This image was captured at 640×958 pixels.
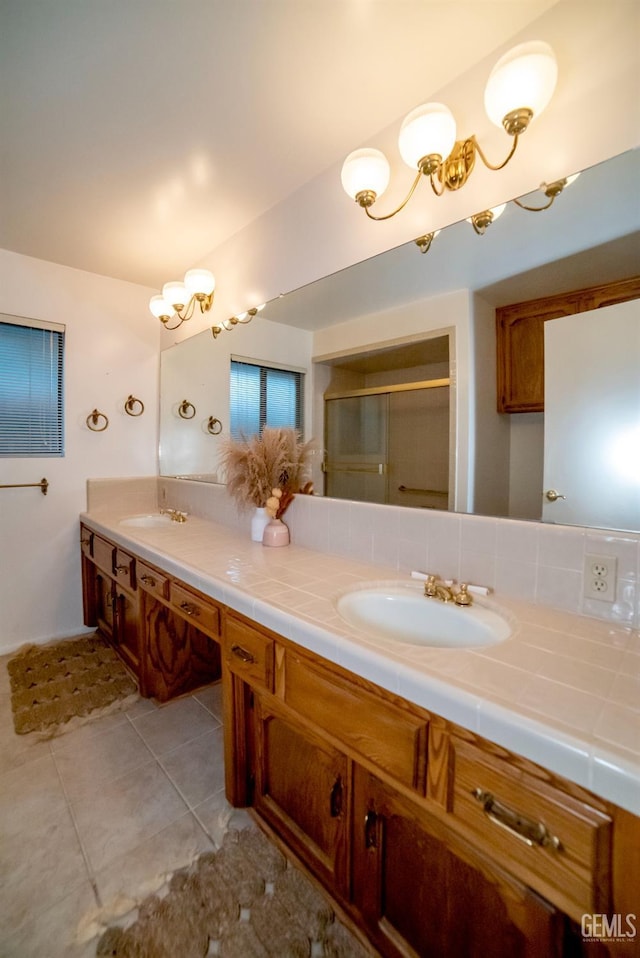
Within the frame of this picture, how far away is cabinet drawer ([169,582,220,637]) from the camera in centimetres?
125

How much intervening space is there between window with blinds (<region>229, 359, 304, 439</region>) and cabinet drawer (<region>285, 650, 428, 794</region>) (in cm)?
109

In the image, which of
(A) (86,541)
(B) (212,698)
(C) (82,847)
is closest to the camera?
(C) (82,847)

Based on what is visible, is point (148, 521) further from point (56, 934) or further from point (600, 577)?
point (600, 577)

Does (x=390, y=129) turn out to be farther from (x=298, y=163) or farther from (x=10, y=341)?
(x=10, y=341)

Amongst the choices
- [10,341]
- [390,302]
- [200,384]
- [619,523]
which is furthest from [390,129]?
[10,341]

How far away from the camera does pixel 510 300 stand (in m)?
1.11

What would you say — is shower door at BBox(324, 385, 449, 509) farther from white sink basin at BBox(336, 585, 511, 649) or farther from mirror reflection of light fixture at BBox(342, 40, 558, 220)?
mirror reflection of light fixture at BBox(342, 40, 558, 220)

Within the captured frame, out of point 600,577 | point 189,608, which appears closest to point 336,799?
point 189,608

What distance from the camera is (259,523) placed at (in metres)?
1.74

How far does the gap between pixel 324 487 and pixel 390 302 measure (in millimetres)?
752

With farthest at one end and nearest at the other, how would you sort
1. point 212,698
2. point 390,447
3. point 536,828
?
point 212,698 < point 390,447 < point 536,828

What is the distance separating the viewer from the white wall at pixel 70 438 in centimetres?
229

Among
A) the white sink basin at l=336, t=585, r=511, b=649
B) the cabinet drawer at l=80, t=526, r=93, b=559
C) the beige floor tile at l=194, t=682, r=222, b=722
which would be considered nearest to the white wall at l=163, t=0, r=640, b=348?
the white sink basin at l=336, t=585, r=511, b=649

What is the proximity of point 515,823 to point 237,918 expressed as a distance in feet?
2.88
